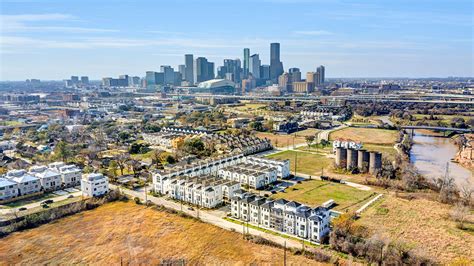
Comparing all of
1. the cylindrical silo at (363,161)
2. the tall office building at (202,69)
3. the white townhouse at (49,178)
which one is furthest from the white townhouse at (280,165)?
the tall office building at (202,69)

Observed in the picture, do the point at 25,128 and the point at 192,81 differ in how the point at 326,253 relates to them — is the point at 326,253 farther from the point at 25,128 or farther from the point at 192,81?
the point at 192,81

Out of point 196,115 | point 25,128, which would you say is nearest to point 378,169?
point 196,115

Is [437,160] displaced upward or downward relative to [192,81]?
downward

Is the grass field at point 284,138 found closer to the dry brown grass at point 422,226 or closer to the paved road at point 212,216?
the dry brown grass at point 422,226

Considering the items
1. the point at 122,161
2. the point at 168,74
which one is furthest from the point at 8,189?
the point at 168,74

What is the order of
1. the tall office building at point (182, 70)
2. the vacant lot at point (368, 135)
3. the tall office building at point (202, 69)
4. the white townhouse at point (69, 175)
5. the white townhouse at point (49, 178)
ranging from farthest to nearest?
the tall office building at point (182, 70) < the tall office building at point (202, 69) < the vacant lot at point (368, 135) < the white townhouse at point (69, 175) < the white townhouse at point (49, 178)

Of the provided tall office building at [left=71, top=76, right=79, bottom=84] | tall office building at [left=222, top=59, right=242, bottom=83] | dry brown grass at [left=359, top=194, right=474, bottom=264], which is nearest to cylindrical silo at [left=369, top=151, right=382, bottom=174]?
dry brown grass at [left=359, top=194, right=474, bottom=264]
